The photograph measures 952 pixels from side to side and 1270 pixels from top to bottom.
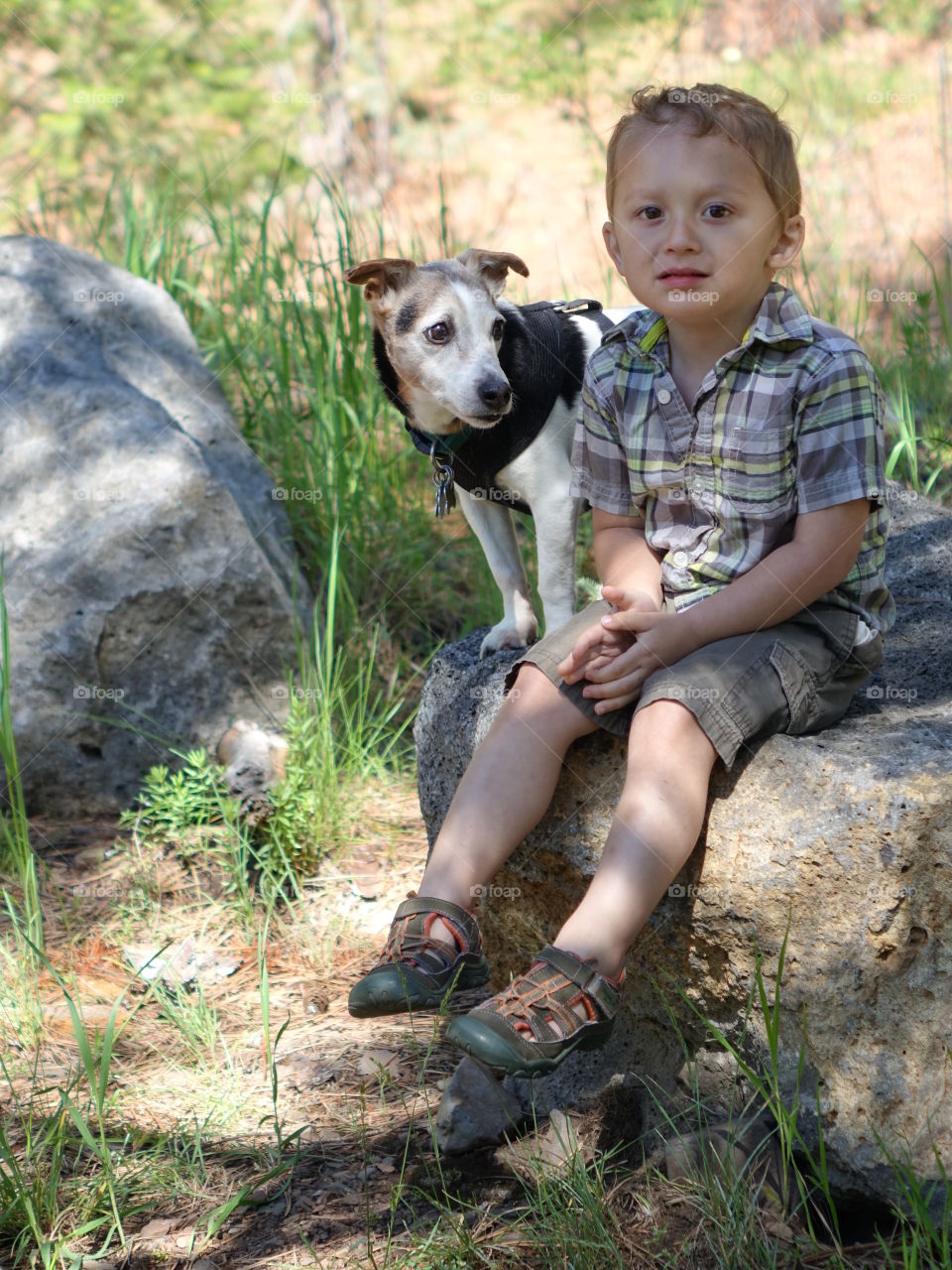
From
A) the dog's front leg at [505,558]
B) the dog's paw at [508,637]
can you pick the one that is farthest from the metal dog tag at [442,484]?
the dog's paw at [508,637]

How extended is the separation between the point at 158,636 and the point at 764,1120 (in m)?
2.52

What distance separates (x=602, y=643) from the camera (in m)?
2.27

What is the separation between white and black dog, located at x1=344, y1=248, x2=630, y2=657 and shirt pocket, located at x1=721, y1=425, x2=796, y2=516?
657 millimetres

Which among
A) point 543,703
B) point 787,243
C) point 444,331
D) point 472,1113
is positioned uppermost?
point 787,243

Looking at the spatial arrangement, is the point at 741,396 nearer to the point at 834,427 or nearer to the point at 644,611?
the point at 834,427

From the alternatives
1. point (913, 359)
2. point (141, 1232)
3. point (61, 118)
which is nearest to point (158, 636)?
point (141, 1232)

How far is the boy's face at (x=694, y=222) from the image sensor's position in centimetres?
217

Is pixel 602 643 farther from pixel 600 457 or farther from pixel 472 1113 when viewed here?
pixel 472 1113

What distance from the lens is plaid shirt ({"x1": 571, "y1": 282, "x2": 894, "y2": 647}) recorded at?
2.19 meters

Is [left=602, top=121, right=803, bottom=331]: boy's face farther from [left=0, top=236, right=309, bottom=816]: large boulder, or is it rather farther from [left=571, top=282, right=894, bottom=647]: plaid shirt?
[left=0, top=236, right=309, bottom=816]: large boulder

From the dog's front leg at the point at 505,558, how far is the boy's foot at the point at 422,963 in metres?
0.98

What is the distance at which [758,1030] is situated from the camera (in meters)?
2.14

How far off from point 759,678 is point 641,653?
0.22 m

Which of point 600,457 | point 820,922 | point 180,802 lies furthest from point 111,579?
point 820,922
